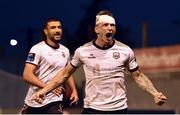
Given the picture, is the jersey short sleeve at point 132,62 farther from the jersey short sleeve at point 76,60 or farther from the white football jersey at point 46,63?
the white football jersey at point 46,63

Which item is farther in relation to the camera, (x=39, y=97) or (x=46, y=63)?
(x=46, y=63)

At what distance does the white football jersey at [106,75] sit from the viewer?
7004 millimetres

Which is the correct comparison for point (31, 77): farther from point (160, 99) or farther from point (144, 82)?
point (160, 99)

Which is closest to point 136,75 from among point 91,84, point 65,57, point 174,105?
point 91,84

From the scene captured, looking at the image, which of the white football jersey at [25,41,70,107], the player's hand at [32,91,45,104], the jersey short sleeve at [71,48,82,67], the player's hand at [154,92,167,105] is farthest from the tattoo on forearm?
the white football jersey at [25,41,70,107]

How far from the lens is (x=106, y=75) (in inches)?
276

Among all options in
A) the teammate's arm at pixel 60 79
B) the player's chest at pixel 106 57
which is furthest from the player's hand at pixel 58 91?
the player's chest at pixel 106 57

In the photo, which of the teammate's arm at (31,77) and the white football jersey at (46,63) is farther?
the white football jersey at (46,63)

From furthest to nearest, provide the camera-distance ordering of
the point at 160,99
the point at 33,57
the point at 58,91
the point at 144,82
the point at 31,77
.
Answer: the point at 33,57 → the point at 31,77 → the point at 58,91 → the point at 144,82 → the point at 160,99

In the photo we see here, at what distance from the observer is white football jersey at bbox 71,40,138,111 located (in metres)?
7.00

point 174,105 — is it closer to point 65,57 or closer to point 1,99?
point 1,99

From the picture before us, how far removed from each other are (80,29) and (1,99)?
1279 inches

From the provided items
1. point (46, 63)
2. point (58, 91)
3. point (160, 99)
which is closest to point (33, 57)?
point (46, 63)

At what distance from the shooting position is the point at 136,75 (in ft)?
24.2
